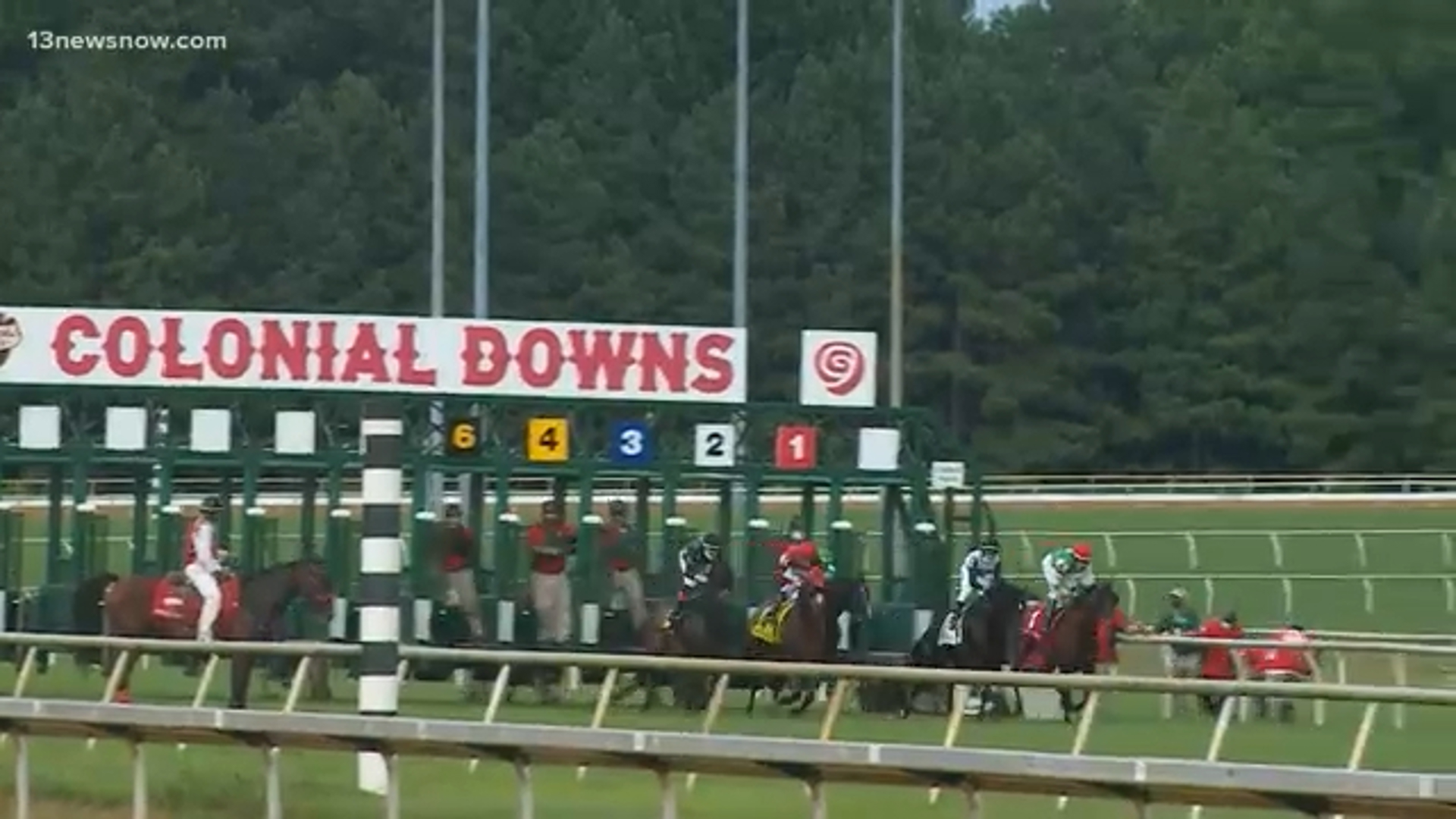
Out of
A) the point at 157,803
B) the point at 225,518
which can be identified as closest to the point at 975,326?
the point at 225,518

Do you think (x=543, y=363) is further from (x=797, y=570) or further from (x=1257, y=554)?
(x=1257, y=554)

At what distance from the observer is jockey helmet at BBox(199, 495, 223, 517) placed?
2200cm

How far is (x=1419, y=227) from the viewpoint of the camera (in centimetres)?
498

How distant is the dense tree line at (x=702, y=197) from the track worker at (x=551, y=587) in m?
29.3

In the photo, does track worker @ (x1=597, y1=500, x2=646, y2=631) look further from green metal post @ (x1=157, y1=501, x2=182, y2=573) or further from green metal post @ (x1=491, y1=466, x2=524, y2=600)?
green metal post @ (x1=157, y1=501, x2=182, y2=573)

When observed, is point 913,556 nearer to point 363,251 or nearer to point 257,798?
point 257,798

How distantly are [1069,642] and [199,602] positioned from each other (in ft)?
16.3

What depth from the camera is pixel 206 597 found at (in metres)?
21.4

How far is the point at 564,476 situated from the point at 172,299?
1286 inches

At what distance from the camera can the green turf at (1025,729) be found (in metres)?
12.7

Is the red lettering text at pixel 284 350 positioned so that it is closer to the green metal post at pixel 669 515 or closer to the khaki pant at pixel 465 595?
the khaki pant at pixel 465 595

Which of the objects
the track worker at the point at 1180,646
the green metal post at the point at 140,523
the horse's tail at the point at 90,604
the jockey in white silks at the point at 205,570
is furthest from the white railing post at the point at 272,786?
the green metal post at the point at 140,523

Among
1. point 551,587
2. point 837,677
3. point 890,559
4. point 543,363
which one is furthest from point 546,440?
point 837,677

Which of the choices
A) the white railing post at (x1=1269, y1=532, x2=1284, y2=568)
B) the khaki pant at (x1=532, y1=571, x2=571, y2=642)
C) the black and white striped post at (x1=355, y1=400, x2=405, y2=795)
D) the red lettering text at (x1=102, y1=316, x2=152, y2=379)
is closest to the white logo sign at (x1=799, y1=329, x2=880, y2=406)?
the khaki pant at (x1=532, y1=571, x2=571, y2=642)
